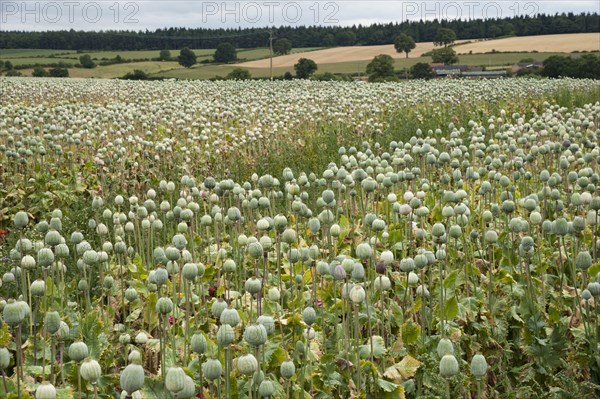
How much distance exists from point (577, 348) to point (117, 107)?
37.6 ft

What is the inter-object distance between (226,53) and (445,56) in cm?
2167

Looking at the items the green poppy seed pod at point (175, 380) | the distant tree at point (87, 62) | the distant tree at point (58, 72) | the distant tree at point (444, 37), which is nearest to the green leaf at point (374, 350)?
the green poppy seed pod at point (175, 380)

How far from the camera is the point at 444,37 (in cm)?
6531

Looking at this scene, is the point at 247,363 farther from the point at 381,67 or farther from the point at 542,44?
the point at 542,44

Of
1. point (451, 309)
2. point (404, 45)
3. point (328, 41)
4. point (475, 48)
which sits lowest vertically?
point (451, 309)

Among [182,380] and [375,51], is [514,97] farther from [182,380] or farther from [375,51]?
[375,51]

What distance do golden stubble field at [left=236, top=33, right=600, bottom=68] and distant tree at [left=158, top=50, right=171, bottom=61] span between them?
9139mm

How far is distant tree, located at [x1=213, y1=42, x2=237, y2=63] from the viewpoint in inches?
2562

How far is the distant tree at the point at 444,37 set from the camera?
65.1m

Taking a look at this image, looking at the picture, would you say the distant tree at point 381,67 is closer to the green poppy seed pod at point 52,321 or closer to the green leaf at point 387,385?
the green leaf at point 387,385

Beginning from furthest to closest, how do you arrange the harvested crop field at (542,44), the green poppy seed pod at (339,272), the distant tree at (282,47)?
1. the distant tree at (282,47)
2. the harvested crop field at (542,44)
3. the green poppy seed pod at (339,272)

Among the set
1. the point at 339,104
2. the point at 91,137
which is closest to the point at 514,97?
the point at 339,104

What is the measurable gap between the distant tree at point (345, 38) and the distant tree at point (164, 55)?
54.5 ft

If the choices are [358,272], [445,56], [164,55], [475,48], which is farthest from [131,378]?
[164,55]
